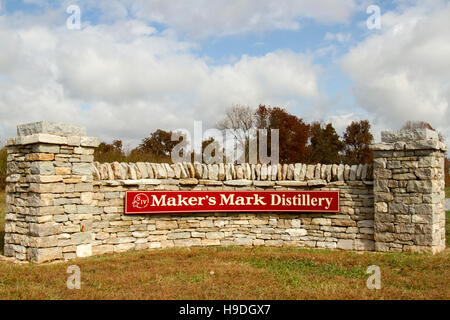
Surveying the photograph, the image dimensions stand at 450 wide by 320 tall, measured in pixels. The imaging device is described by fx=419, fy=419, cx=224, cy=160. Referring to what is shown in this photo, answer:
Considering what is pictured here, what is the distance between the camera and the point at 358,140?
127 ft

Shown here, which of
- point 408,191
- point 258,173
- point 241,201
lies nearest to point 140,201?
point 241,201

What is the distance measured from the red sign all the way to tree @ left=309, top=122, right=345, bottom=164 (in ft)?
81.3

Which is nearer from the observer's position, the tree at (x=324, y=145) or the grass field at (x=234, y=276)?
the grass field at (x=234, y=276)

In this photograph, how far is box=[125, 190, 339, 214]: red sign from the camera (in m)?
9.34

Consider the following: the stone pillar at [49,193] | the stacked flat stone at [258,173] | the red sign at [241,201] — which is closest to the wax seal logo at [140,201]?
the red sign at [241,201]

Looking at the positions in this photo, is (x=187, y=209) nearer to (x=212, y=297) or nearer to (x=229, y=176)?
(x=229, y=176)

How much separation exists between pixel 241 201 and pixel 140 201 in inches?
91.0

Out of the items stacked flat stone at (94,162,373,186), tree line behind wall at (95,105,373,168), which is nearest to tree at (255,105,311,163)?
tree line behind wall at (95,105,373,168)

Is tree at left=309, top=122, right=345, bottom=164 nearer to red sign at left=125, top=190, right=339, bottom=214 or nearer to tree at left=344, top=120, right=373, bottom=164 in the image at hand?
tree at left=344, top=120, right=373, bottom=164

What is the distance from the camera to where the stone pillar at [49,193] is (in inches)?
310

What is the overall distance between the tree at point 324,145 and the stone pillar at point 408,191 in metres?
25.0

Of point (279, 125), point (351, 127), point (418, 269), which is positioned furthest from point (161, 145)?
point (418, 269)

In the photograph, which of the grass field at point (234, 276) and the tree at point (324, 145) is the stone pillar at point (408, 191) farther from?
the tree at point (324, 145)

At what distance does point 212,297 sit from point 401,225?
509cm
